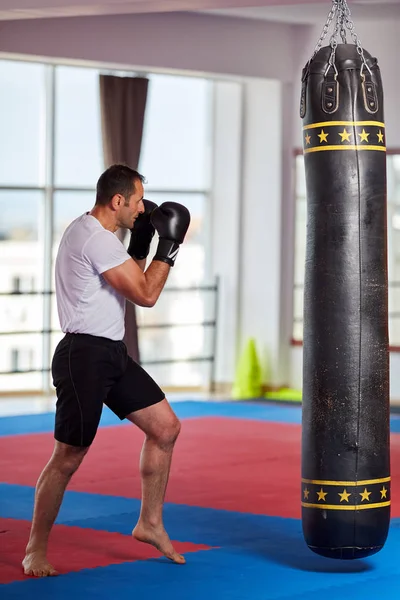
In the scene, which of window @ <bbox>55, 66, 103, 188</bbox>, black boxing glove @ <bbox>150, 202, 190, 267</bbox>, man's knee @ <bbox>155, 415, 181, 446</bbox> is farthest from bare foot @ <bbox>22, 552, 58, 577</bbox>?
window @ <bbox>55, 66, 103, 188</bbox>

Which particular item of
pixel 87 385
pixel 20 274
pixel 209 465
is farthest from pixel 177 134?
pixel 87 385

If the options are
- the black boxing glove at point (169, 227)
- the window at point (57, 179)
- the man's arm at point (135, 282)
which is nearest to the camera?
the man's arm at point (135, 282)

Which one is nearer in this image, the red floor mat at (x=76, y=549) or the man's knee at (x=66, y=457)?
the man's knee at (x=66, y=457)

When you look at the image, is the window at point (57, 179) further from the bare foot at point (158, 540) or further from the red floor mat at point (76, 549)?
the bare foot at point (158, 540)

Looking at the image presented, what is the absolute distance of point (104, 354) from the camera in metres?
3.88

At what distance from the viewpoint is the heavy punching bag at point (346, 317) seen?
146 inches

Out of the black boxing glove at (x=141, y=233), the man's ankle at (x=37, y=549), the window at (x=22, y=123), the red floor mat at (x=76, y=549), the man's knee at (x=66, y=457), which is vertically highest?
the window at (x=22, y=123)

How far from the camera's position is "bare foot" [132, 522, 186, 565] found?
398cm

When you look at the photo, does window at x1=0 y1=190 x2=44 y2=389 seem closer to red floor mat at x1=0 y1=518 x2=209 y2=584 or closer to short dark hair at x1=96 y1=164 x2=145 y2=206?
red floor mat at x1=0 y1=518 x2=209 y2=584

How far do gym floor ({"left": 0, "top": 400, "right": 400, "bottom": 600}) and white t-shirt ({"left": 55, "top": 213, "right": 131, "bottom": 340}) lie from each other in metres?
0.85

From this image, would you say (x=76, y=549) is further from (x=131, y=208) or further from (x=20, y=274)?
(x=20, y=274)

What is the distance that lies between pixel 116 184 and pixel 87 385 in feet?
2.38

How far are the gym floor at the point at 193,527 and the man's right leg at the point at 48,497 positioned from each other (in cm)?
8

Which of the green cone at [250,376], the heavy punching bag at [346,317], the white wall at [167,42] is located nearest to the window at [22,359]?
the green cone at [250,376]
